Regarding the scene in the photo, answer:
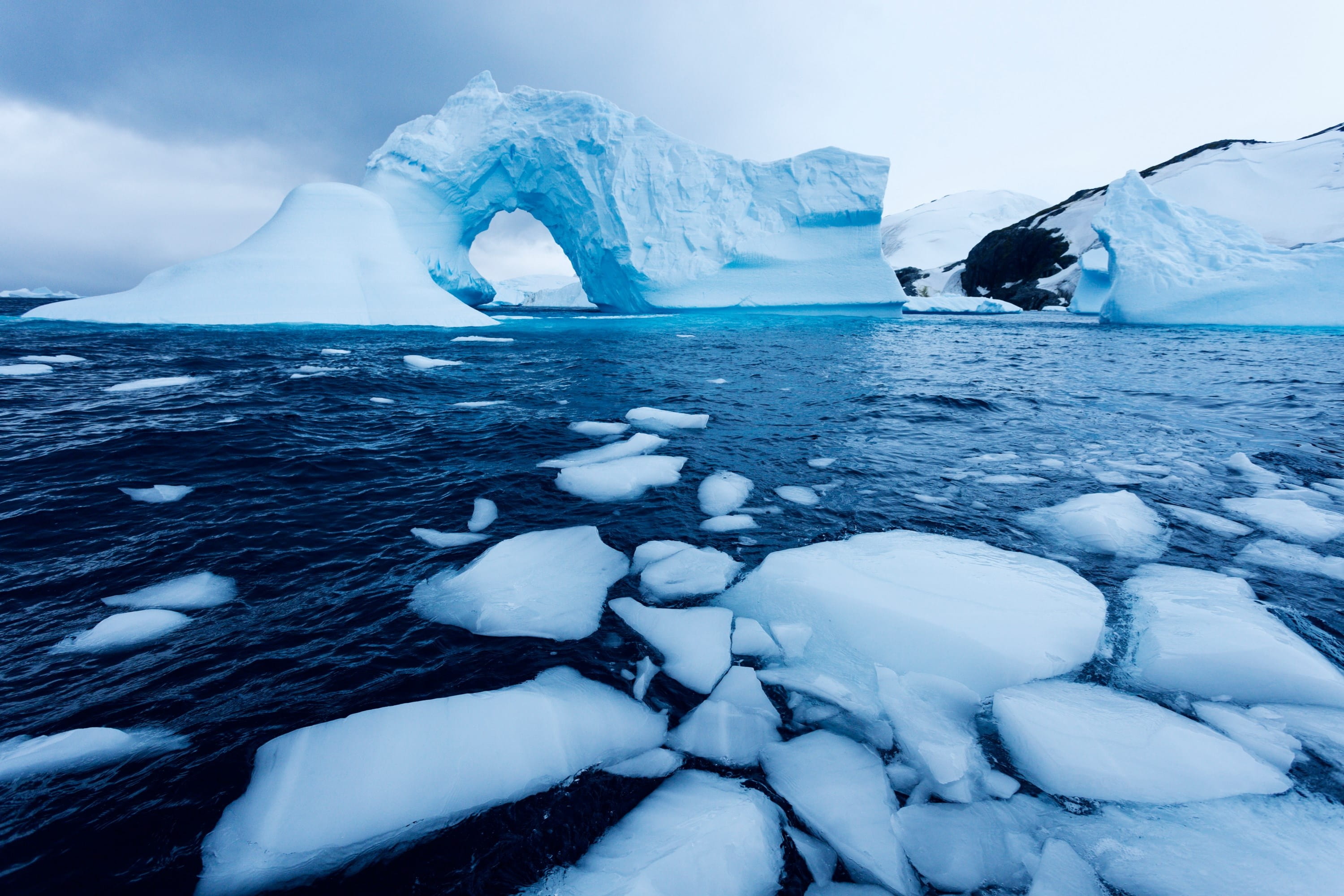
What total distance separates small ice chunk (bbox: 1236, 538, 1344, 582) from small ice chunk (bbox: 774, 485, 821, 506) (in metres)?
1.71

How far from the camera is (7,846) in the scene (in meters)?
1.05

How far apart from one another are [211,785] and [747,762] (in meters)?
1.26

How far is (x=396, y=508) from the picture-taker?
8.91 feet

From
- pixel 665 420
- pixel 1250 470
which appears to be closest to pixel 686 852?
pixel 665 420

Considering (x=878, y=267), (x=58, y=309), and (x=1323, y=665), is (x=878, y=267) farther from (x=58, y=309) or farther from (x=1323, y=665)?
(x=58, y=309)

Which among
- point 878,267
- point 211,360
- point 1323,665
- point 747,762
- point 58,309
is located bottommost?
point 747,762

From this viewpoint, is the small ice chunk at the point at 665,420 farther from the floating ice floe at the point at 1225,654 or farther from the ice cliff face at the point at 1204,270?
the ice cliff face at the point at 1204,270

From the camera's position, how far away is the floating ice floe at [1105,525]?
2244 millimetres

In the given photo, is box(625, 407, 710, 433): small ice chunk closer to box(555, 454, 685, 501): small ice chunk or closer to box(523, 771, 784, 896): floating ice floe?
box(555, 454, 685, 501): small ice chunk

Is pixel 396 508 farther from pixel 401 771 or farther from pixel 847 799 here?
pixel 847 799

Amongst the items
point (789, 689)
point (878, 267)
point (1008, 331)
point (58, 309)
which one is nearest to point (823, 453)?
point (789, 689)

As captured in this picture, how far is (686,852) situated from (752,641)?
2.52 feet

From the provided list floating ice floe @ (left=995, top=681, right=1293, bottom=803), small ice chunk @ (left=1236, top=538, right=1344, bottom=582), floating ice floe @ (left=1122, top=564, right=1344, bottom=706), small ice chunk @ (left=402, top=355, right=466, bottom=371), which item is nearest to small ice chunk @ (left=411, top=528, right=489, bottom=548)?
floating ice floe @ (left=995, top=681, right=1293, bottom=803)

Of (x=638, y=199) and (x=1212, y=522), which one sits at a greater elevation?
(x=638, y=199)
